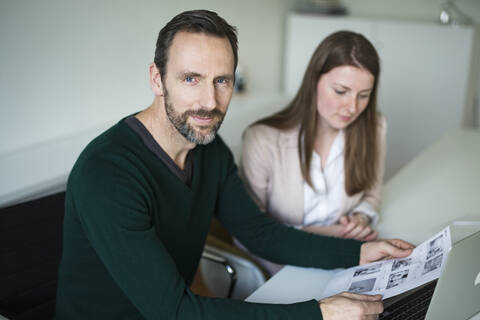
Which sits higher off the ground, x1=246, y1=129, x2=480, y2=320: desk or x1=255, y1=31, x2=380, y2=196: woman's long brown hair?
x1=255, y1=31, x2=380, y2=196: woman's long brown hair

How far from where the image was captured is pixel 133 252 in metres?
1.02

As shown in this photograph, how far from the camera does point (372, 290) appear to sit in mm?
1184

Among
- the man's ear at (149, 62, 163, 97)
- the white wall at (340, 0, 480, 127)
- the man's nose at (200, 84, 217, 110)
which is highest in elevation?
the white wall at (340, 0, 480, 127)

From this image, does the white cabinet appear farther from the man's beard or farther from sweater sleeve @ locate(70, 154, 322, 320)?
sweater sleeve @ locate(70, 154, 322, 320)

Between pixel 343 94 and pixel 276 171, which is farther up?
pixel 343 94

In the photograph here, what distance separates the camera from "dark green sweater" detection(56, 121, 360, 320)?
103 cm

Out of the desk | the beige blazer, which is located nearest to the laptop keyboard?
the desk

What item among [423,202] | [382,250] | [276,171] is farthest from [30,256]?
[423,202]

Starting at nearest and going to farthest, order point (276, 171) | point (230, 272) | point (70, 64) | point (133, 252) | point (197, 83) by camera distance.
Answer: point (133, 252) < point (197, 83) < point (230, 272) < point (276, 171) < point (70, 64)

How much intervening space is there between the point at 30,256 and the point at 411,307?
3.17 feet

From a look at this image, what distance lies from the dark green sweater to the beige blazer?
25 cm

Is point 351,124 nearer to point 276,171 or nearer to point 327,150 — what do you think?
point 327,150

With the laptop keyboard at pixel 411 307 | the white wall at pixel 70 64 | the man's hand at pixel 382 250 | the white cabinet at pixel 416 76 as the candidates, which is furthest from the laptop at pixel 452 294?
the white cabinet at pixel 416 76

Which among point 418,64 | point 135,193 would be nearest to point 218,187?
point 135,193
